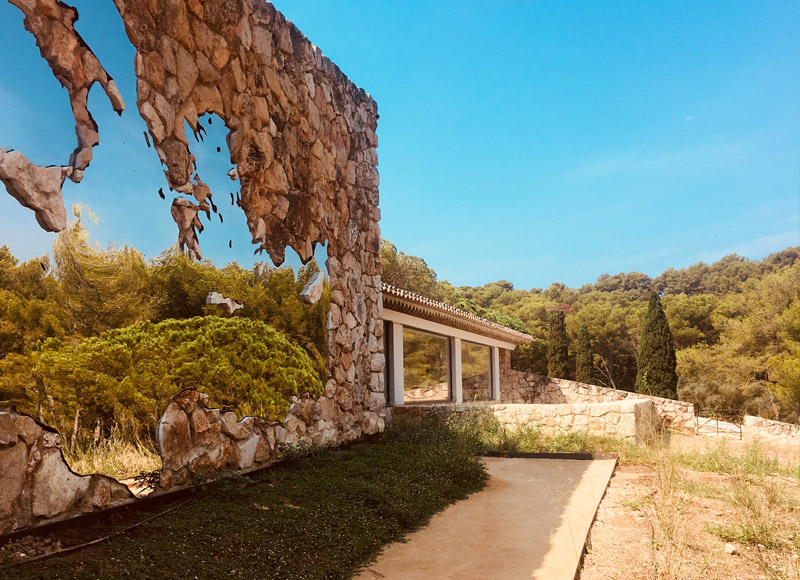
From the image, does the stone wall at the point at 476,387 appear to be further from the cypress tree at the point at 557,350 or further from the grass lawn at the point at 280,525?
the cypress tree at the point at 557,350

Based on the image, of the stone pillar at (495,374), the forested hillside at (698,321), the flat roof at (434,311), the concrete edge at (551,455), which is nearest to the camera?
the concrete edge at (551,455)

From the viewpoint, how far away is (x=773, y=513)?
5102 mm

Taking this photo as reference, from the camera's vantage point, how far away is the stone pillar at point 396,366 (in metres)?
10.9

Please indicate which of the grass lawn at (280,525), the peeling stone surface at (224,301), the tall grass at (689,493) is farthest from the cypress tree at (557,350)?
the peeling stone surface at (224,301)

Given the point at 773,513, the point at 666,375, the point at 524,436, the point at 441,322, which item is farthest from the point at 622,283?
the point at 773,513

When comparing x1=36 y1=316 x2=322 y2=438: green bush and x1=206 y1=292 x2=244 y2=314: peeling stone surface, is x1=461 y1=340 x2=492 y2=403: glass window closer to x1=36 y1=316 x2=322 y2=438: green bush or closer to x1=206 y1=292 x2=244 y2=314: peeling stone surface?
x1=36 y1=316 x2=322 y2=438: green bush

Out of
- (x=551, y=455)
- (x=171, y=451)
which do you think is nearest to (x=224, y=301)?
(x=171, y=451)

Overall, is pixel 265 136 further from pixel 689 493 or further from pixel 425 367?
pixel 425 367

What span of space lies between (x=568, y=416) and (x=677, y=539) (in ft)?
18.0

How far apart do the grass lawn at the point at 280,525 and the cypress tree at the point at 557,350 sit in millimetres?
20814

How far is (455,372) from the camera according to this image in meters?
14.4

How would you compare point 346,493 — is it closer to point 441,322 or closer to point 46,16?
point 46,16

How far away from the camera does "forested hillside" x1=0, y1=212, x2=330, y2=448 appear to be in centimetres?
345

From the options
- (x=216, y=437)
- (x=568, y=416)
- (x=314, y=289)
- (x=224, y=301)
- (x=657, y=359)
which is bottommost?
(x=568, y=416)
